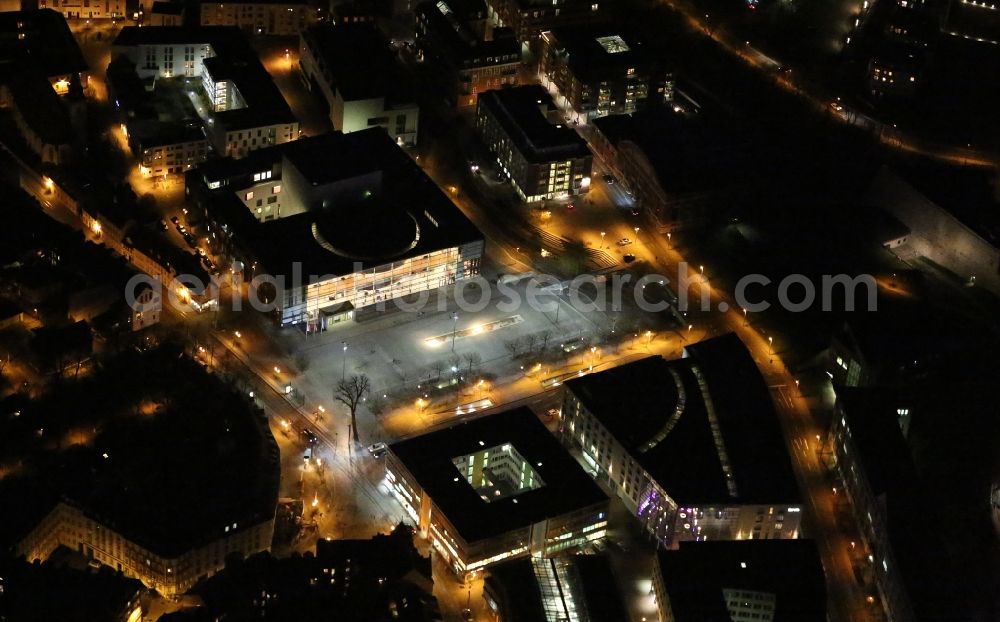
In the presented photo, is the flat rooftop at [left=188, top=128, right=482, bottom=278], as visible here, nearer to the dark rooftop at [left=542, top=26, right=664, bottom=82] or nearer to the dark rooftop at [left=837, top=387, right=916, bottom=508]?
the dark rooftop at [left=542, top=26, right=664, bottom=82]

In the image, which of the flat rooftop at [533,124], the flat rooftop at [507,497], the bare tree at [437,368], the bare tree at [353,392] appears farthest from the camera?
the flat rooftop at [533,124]

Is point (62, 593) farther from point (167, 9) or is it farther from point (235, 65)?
point (167, 9)

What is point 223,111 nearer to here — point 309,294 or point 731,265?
point 309,294

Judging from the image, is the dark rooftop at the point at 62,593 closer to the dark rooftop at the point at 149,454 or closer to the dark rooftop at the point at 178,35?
the dark rooftop at the point at 149,454

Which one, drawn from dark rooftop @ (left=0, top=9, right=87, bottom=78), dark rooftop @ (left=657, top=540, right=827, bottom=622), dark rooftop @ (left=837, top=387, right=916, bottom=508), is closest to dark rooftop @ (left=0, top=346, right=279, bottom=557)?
dark rooftop @ (left=657, top=540, right=827, bottom=622)

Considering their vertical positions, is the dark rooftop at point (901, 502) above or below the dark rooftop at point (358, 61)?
below

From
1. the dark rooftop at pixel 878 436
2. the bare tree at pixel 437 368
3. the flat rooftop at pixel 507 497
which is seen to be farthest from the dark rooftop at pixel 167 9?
the dark rooftop at pixel 878 436
